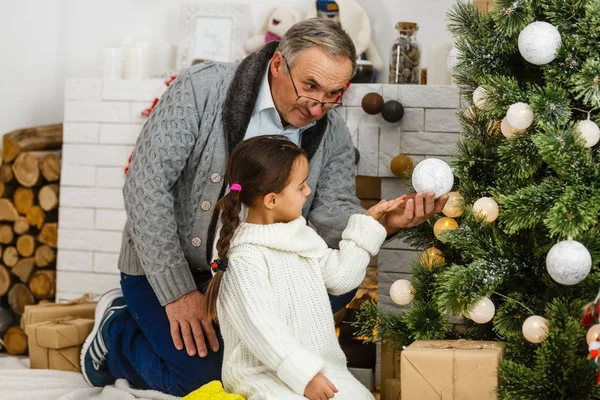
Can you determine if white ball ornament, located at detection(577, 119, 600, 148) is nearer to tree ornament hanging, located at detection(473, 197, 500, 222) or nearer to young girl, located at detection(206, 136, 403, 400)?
tree ornament hanging, located at detection(473, 197, 500, 222)

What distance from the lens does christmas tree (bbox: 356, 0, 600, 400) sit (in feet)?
4.23

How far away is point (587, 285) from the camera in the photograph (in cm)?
135

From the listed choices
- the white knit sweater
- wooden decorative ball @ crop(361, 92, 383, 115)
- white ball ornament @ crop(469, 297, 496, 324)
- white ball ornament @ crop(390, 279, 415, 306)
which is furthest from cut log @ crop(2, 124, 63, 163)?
white ball ornament @ crop(469, 297, 496, 324)

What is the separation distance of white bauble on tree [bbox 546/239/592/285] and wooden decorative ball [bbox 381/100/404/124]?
48.3 inches

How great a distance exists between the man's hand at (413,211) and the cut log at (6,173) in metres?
1.65

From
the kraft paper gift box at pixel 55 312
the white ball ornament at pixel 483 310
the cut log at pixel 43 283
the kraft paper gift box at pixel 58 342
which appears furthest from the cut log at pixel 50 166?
the white ball ornament at pixel 483 310

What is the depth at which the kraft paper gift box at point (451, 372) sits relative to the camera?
1371 millimetres

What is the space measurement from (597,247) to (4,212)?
220cm

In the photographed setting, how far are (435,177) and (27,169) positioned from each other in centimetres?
183

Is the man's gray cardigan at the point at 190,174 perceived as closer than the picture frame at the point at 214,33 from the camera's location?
Yes

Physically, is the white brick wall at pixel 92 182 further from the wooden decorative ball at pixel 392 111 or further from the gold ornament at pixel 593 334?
the gold ornament at pixel 593 334

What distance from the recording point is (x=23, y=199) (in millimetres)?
2877

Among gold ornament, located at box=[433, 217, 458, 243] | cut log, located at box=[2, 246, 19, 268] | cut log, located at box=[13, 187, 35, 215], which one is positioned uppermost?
gold ornament, located at box=[433, 217, 458, 243]

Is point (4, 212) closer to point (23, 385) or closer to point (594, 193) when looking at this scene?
point (23, 385)
